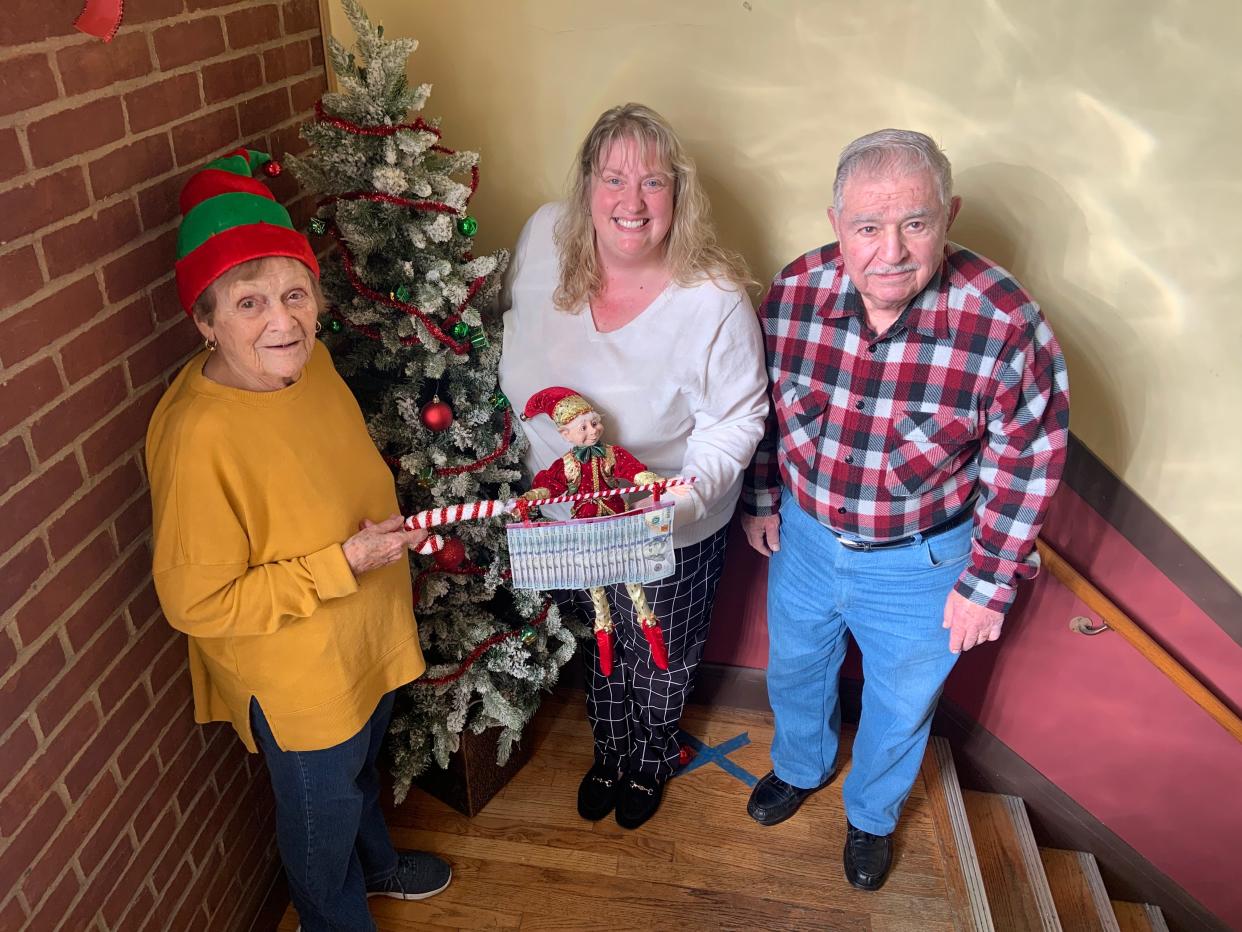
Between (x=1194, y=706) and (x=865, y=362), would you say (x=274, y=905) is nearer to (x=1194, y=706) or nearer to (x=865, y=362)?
(x=865, y=362)

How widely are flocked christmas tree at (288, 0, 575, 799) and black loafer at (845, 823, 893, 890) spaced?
0.88 metres

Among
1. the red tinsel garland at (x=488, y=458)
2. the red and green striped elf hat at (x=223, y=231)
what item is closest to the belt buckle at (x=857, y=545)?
the red tinsel garland at (x=488, y=458)

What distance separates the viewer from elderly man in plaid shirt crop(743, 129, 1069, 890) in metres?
1.70

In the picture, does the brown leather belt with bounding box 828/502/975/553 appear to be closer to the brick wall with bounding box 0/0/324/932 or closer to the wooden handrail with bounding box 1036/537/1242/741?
the wooden handrail with bounding box 1036/537/1242/741

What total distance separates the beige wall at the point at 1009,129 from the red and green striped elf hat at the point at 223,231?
0.90 metres

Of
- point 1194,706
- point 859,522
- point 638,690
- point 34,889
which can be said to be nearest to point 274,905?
point 34,889

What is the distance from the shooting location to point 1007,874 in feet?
8.09

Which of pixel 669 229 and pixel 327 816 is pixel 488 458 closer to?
pixel 669 229

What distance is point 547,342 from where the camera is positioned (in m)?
1.95

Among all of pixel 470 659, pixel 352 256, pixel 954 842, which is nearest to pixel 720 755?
pixel 954 842

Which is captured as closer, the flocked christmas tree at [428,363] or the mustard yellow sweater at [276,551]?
the mustard yellow sweater at [276,551]

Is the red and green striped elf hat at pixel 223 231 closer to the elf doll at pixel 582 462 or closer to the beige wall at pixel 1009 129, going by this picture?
the elf doll at pixel 582 462

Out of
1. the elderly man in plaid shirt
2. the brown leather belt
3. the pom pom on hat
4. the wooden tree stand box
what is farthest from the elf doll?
the wooden tree stand box

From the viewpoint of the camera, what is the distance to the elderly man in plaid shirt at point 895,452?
1696mm
